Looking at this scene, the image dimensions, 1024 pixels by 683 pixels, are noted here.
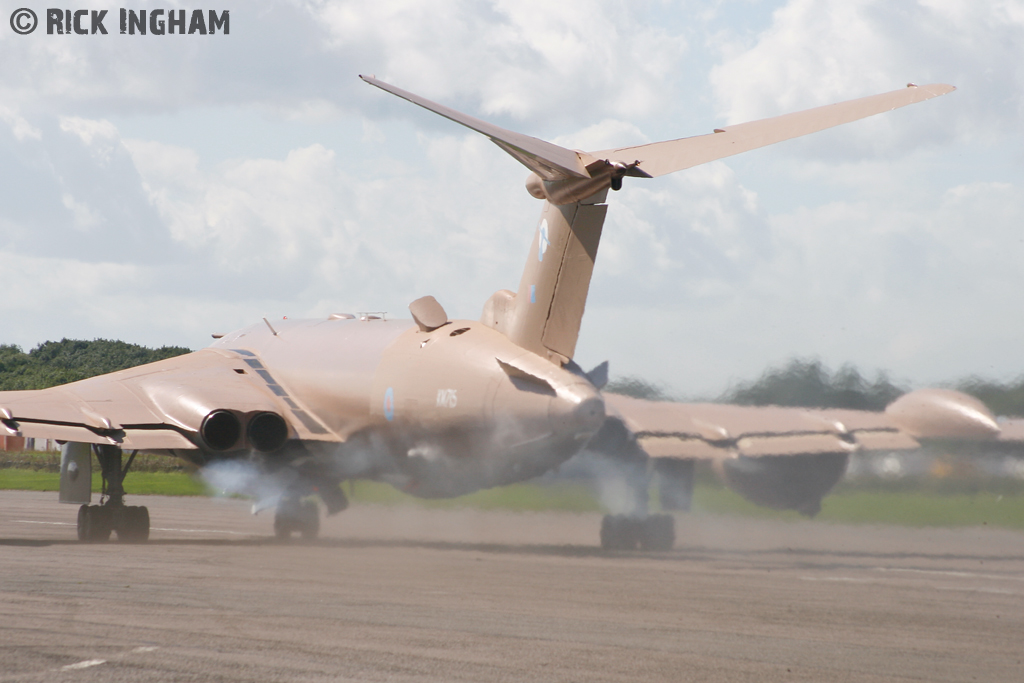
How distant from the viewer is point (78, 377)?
6122 centimetres

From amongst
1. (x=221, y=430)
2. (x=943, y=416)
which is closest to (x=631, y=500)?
(x=943, y=416)

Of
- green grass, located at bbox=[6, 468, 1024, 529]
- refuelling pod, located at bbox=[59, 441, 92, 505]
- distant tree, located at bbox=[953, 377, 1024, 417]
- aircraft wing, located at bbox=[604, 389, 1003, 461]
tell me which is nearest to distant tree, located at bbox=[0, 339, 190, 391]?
refuelling pod, located at bbox=[59, 441, 92, 505]

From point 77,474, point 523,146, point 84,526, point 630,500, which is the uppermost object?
point 523,146

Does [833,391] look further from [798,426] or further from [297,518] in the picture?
[297,518]

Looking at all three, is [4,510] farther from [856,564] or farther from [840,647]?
[840,647]

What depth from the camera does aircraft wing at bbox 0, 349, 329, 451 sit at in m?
20.7

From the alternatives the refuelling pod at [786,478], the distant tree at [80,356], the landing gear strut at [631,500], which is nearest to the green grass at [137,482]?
the distant tree at [80,356]

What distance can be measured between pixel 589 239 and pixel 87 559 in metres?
9.69

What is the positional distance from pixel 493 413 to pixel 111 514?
9171mm

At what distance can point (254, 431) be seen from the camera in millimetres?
22234

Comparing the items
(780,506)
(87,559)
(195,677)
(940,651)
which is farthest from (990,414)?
(87,559)

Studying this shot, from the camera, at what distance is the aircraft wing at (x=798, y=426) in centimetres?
1620

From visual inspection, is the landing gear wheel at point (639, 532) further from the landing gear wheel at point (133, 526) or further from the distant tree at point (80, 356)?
the distant tree at point (80, 356)

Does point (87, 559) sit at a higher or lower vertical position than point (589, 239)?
lower
